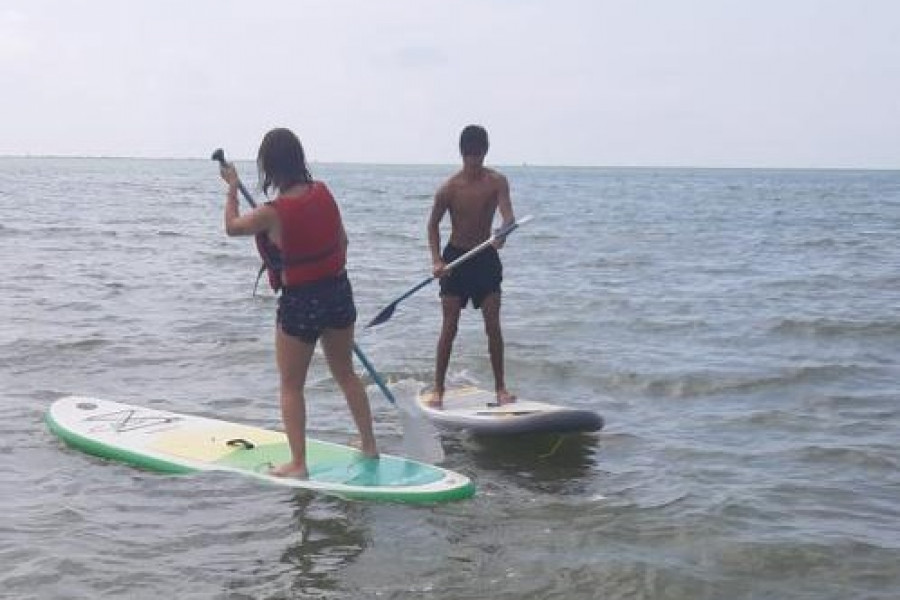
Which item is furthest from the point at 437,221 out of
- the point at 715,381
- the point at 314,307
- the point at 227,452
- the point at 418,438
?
the point at 715,381

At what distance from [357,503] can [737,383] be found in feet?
13.9

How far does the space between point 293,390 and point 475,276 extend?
187cm

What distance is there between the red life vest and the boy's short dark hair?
167 centimetres

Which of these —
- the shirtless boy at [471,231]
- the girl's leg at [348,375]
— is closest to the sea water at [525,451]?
the girl's leg at [348,375]

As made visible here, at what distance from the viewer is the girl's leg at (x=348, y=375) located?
564 centimetres

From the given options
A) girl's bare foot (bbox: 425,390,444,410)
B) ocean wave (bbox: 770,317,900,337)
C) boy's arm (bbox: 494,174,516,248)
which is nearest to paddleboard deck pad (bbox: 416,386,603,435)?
girl's bare foot (bbox: 425,390,444,410)

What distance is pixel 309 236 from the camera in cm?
527

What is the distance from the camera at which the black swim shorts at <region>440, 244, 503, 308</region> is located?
7074 mm

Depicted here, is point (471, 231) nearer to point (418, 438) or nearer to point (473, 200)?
point (473, 200)

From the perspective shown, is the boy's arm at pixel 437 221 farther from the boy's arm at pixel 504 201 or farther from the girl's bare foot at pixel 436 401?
the girl's bare foot at pixel 436 401

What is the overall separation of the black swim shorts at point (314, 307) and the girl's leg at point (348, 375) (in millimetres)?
96

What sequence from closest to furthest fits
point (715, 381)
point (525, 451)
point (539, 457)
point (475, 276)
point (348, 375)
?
point (348, 375), point (539, 457), point (525, 451), point (475, 276), point (715, 381)

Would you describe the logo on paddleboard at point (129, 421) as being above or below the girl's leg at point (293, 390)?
below

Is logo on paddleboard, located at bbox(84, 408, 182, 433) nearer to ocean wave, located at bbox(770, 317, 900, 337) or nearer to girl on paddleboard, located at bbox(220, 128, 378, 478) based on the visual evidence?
girl on paddleboard, located at bbox(220, 128, 378, 478)
